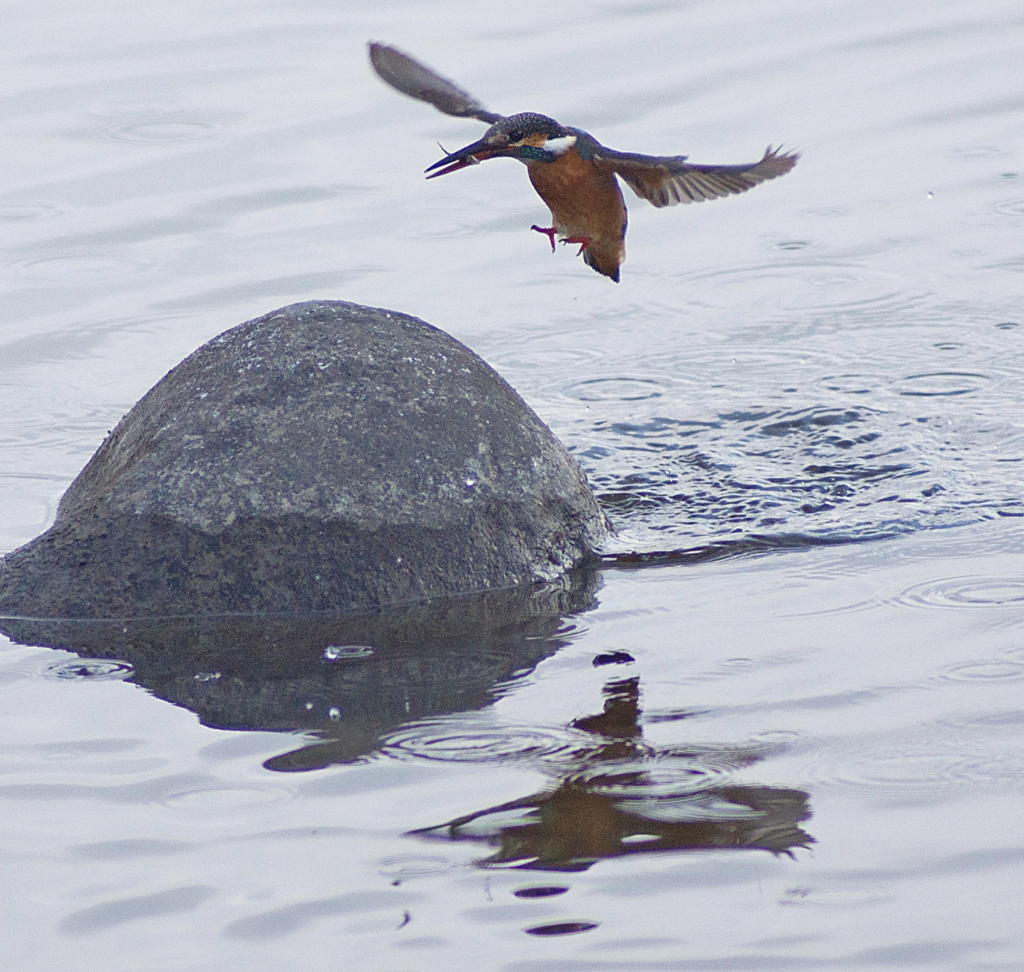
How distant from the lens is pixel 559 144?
18.3ft

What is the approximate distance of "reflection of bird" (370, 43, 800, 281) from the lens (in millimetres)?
5305

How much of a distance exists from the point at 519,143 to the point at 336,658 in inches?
73.9

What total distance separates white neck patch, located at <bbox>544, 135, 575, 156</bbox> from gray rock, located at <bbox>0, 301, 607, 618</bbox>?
833 mm

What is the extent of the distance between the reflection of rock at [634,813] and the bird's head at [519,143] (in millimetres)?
2157

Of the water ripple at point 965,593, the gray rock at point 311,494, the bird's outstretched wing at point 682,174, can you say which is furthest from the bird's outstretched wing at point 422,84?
the water ripple at point 965,593

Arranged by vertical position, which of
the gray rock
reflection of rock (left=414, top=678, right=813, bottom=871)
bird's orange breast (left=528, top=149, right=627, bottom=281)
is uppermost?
bird's orange breast (left=528, top=149, right=627, bottom=281)

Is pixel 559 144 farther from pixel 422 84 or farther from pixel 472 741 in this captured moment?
pixel 472 741

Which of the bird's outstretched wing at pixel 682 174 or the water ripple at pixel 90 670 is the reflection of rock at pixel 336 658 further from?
the bird's outstretched wing at pixel 682 174

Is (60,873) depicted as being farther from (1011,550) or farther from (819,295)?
(819,295)

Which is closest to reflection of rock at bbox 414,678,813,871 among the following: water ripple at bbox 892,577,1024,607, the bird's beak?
water ripple at bbox 892,577,1024,607

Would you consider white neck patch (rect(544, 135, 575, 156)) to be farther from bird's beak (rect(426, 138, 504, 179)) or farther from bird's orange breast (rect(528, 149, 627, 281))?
bird's beak (rect(426, 138, 504, 179))

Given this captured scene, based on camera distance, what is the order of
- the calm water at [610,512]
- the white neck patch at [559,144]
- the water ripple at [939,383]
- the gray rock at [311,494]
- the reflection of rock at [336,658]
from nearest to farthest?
the calm water at [610,512]
the reflection of rock at [336,658]
the gray rock at [311,494]
the white neck patch at [559,144]
the water ripple at [939,383]

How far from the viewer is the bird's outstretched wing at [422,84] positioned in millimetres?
6047

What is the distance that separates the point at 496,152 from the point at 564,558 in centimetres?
129
